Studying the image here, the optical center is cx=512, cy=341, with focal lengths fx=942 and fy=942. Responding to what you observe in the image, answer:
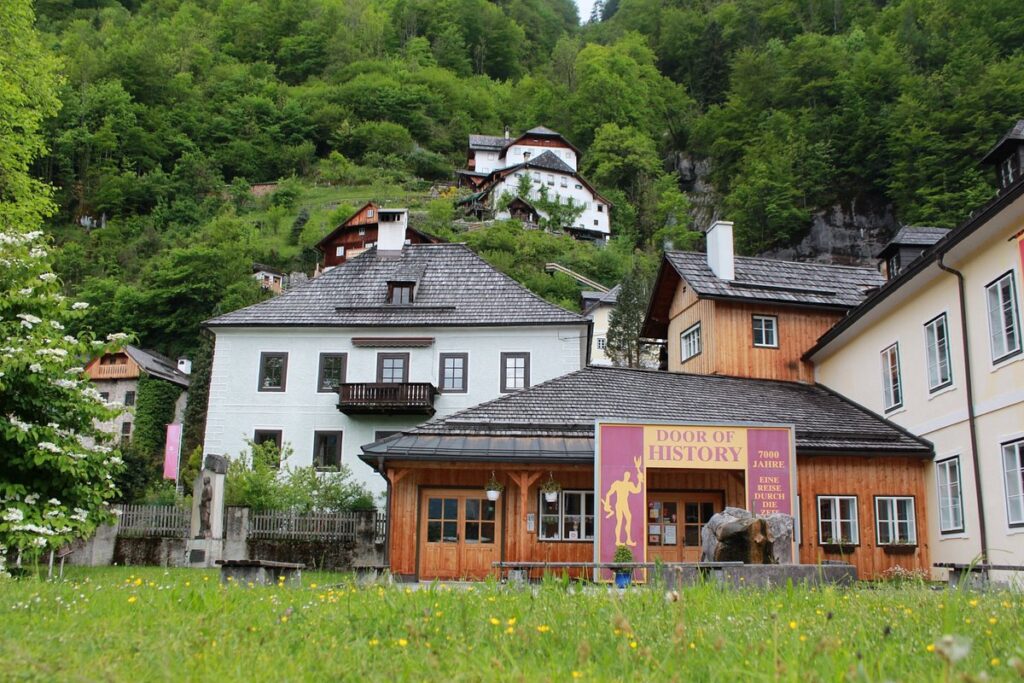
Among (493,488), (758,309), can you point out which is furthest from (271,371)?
(758,309)

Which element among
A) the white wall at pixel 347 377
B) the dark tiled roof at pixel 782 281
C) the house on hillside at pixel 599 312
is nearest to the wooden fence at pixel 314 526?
the white wall at pixel 347 377

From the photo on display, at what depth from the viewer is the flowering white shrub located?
510 inches

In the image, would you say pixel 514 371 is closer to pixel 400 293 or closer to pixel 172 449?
pixel 400 293

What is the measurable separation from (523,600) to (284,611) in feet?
5.86

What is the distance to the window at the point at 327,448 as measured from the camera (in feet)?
108

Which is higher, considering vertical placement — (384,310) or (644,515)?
(384,310)

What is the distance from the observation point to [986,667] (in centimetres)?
516

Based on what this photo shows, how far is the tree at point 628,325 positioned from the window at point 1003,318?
29706mm

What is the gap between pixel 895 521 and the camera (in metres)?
21.0

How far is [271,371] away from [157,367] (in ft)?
84.1

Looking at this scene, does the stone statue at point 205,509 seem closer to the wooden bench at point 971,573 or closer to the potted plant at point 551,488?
the potted plant at point 551,488

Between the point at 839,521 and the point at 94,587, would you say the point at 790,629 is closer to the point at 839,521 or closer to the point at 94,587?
the point at 94,587

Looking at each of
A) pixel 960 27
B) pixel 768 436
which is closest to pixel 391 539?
pixel 768 436

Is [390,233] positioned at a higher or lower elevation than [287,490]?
higher
